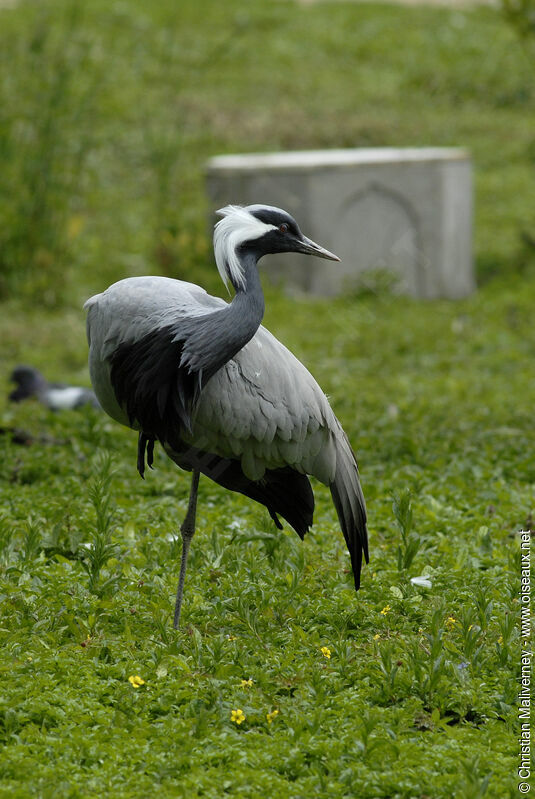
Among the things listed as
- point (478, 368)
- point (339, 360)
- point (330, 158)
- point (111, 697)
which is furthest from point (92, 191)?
point (111, 697)

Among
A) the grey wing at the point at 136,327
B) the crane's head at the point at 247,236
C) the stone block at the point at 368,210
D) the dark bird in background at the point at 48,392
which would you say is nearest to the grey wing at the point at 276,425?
the grey wing at the point at 136,327

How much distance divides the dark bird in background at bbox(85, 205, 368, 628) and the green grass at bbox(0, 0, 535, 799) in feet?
1.03

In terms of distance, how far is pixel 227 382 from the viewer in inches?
151

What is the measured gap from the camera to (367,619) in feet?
13.2

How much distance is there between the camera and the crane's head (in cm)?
378

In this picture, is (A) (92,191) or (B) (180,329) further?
(A) (92,191)

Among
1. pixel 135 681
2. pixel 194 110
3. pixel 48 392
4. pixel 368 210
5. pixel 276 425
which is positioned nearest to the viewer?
pixel 135 681

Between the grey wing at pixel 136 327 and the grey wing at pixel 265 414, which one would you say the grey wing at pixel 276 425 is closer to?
the grey wing at pixel 265 414

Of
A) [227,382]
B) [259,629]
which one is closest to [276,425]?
[227,382]

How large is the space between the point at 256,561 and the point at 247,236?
4.52 feet

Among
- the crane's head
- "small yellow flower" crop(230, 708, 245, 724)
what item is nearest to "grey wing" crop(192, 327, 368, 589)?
the crane's head

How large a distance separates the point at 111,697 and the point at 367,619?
1038 millimetres

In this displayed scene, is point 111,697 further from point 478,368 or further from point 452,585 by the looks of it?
point 478,368

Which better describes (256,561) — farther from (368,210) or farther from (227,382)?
(368,210)
